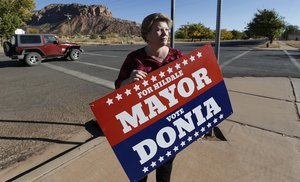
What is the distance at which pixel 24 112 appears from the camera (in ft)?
15.9

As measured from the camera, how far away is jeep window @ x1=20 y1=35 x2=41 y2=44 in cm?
1149

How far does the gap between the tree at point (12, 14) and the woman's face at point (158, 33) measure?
3016cm

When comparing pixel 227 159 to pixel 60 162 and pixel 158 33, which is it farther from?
pixel 60 162

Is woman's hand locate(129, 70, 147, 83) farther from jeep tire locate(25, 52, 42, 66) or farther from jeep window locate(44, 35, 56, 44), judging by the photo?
jeep window locate(44, 35, 56, 44)

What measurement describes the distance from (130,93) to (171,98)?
34 cm

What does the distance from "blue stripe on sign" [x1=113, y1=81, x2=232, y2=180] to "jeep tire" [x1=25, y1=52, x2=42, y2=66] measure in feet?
38.1

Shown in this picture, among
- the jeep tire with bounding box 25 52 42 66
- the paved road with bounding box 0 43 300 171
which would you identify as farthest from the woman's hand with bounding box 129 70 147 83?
the jeep tire with bounding box 25 52 42 66

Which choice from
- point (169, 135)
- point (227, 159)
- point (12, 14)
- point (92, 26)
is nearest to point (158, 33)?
point (169, 135)

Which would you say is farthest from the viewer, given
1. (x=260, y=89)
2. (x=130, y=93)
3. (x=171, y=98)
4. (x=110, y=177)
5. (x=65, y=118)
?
(x=260, y=89)

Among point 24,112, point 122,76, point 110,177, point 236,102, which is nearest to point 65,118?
point 24,112

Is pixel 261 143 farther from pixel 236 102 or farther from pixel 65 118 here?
pixel 65 118

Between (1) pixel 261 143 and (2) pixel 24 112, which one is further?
(2) pixel 24 112

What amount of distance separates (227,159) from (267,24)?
40.5 metres

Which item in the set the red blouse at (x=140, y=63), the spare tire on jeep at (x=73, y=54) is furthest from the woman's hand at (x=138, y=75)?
the spare tire on jeep at (x=73, y=54)
